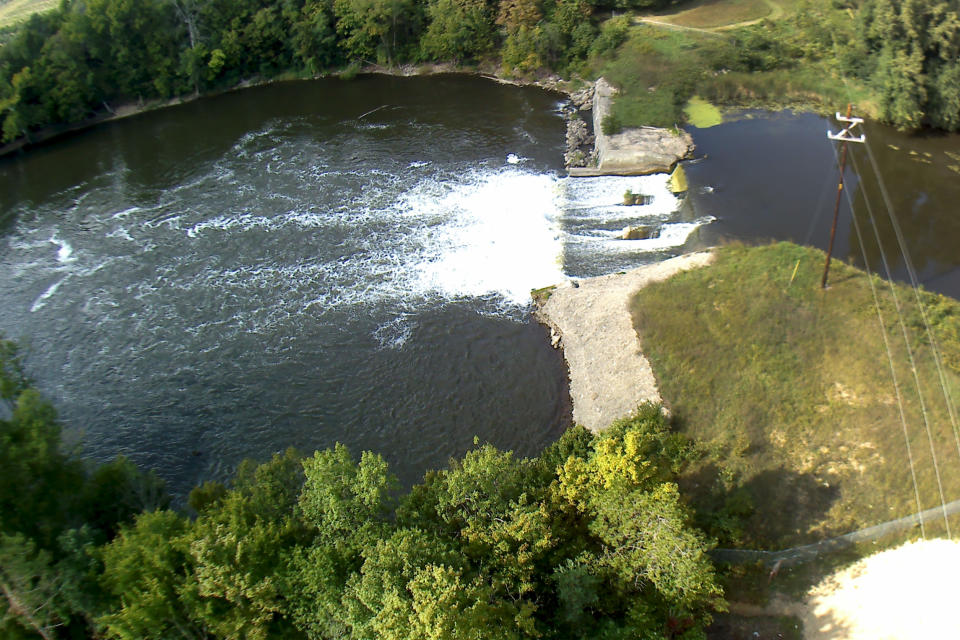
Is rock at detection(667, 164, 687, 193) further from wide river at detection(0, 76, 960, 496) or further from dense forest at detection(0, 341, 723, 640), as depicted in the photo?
dense forest at detection(0, 341, 723, 640)

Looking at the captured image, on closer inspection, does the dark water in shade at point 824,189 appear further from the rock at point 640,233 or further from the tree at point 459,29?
the tree at point 459,29

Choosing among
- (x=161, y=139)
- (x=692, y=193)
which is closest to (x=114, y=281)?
(x=161, y=139)

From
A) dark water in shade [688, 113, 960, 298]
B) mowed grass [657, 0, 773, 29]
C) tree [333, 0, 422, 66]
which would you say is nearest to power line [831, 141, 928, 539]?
dark water in shade [688, 113, 960, 298]

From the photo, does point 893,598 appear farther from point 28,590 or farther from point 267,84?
point 267,84

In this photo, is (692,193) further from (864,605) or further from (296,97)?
(296,97)

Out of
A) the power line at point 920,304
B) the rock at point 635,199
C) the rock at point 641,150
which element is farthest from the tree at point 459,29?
the power line at point 920,304

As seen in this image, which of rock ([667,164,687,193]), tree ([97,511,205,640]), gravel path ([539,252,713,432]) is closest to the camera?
tree ([97,511,205,640])
